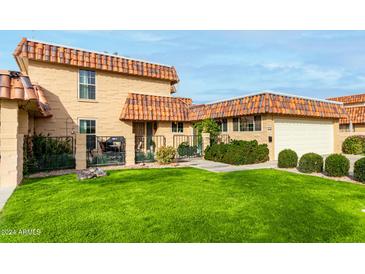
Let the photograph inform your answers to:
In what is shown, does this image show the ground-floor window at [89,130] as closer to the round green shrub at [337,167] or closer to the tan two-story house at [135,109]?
the tan two-story house at [135,109]

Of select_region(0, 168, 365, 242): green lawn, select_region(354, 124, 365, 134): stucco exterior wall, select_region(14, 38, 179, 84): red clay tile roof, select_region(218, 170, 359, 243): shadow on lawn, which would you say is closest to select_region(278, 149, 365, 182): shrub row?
→ select_region(0, 168, 365, 242): green lawn

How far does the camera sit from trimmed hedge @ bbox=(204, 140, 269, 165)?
14266 mm

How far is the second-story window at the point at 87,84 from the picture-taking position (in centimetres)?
1580

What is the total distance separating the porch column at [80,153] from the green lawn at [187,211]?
3306 millimetres

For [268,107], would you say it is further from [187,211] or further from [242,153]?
[187,211]

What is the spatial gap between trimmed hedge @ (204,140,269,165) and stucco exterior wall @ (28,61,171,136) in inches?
285

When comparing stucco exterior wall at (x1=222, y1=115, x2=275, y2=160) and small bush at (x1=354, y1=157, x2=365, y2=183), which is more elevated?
stucco exterior wall at (x1=222, y1=115, x2=275, y2=160)

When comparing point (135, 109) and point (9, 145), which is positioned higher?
point (135, 109)

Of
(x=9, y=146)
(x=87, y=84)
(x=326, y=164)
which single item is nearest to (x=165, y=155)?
(x=87, y=84)

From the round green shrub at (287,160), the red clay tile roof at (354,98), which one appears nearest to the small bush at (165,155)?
the round green shrub at (287,160)

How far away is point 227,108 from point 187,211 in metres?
13.3

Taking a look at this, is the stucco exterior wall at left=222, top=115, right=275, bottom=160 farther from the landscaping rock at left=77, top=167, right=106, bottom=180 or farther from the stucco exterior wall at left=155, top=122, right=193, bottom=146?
the landscaping rock at left=77, top=167, right=106, bottom=180

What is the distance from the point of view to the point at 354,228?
458cm

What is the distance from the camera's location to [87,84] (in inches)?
632
